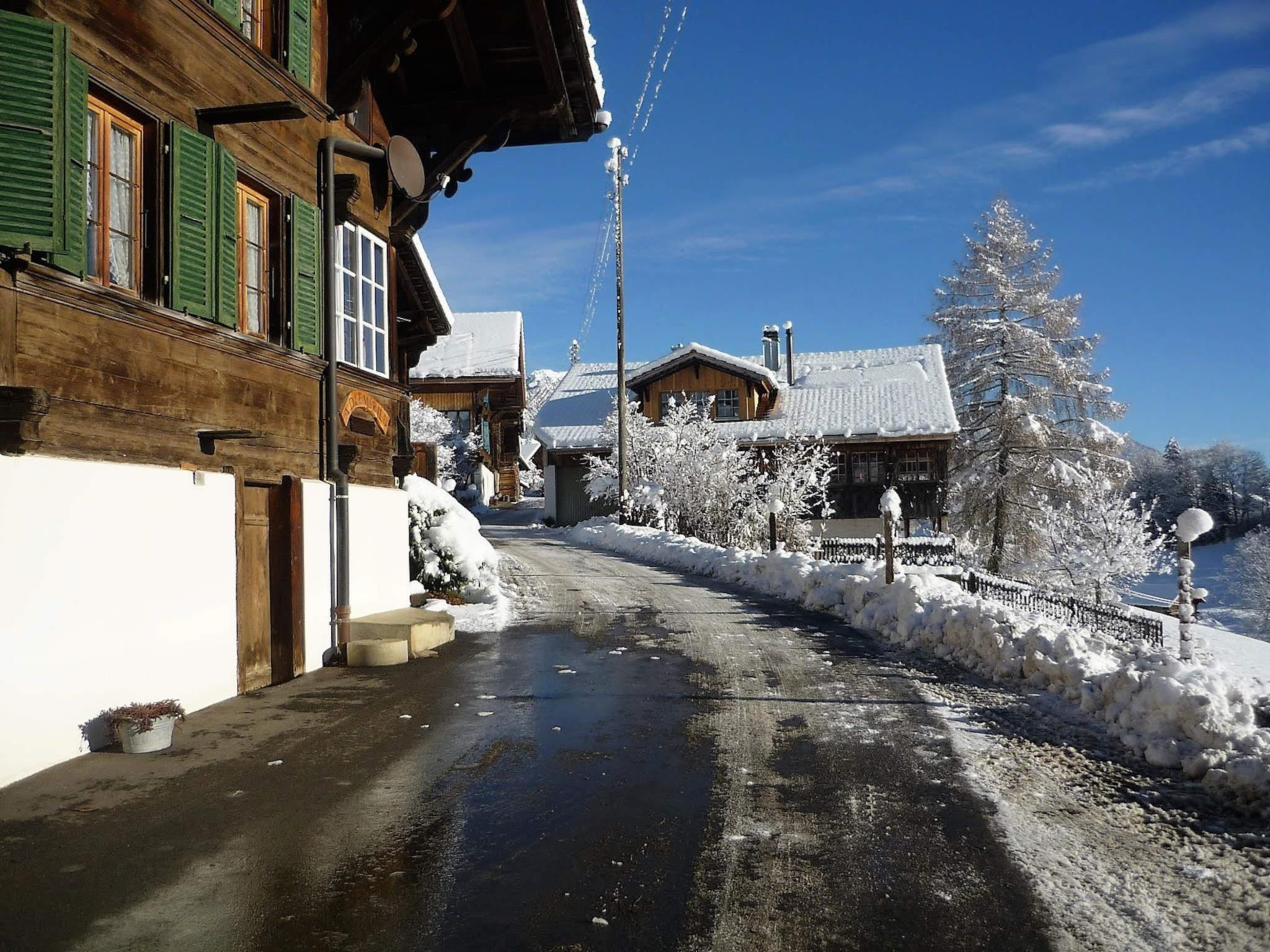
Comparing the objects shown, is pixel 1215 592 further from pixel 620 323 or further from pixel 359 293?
pixel 359 293

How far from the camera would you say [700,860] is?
4723 millimetres

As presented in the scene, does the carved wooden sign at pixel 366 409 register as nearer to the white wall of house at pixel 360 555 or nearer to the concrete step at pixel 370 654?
the white wall of house at pixel 360 555

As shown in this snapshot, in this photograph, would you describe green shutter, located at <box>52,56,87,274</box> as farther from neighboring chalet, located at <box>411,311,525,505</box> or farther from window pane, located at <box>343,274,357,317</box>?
neighboring chalet, located at <box>411,311,525,505</box>

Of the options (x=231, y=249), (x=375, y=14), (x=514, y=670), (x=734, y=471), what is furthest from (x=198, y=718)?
(x=734, y=471)

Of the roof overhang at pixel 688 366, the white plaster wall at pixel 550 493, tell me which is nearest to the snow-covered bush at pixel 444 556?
the roof overhang at pixel 688 366

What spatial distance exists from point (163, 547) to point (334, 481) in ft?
10.4

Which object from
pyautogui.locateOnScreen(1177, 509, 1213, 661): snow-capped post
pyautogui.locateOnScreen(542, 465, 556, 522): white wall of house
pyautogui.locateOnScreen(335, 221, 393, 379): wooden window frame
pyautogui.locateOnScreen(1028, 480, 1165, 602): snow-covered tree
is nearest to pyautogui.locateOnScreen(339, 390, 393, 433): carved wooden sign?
pyautogui.locateOnScreen(335, 221, 393, 379): wooden window frame

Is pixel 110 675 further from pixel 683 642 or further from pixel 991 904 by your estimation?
pixel 683 642

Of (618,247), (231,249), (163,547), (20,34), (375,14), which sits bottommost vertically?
(163,547)

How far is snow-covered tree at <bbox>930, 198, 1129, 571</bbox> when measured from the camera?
99.5 feet

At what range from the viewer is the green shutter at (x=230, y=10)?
8398mm

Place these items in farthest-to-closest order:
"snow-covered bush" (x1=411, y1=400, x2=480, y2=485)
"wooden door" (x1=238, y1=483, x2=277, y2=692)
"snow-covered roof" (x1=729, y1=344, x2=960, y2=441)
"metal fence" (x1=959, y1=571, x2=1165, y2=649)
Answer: "snow-covered bush" (x1=411, y1=400, x2=480, y2=485)
"snow-covered roof" (x1=729, y1=344, x2=960, y2=441)
"metal fence" (x1=959, y1=571, x2=1165, y2=649)
"wooden door" (x1=238, y1=483, x2=277, y2=692)

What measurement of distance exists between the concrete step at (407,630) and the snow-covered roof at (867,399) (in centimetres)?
2218

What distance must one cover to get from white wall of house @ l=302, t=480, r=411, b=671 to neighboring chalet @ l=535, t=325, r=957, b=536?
21.2 m
